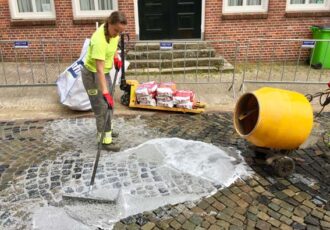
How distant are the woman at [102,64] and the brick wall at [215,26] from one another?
15.3 ft

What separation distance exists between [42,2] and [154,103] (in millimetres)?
4709

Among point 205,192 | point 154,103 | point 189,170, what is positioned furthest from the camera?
point 154,103

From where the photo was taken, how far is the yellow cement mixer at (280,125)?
399 cm

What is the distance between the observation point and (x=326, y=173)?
14.6ft

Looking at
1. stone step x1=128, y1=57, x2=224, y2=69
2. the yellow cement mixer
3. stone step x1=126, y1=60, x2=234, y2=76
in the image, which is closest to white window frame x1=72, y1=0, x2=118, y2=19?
stone step x1=128, y1=57, x2=224, y2=69

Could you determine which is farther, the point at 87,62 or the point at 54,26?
the point at 54,26

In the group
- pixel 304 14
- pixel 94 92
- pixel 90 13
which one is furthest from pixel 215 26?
pixel 94 92

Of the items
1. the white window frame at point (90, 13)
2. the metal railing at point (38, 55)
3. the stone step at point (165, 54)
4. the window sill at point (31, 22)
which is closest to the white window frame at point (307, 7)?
the stone step at point (165, 54)

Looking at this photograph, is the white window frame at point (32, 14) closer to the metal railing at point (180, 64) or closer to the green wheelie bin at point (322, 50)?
the metal railing at point (180, 64)

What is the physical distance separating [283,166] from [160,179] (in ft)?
4.76

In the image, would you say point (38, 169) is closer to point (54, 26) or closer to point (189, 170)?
point (189, 170)

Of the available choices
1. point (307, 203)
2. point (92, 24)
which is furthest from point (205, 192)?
point (92, 24)

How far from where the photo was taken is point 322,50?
8789 millimetres

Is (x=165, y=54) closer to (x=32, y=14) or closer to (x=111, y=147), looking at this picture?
(x=32, y=14)
